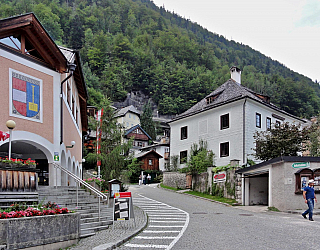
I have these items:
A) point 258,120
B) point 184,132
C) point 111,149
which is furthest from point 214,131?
point 111,149

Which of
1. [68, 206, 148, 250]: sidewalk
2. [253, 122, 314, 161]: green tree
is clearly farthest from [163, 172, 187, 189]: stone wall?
[68, 206, 148, 250]: sidewalk

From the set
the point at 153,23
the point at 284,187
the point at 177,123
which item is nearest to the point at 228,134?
the point at 177,123

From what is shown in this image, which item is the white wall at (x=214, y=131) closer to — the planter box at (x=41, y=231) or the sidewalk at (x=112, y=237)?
the sidewalk at (x=112, y=237)

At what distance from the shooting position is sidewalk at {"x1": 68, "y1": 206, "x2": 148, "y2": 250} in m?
8.89

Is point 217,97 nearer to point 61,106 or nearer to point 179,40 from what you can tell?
point 61,106

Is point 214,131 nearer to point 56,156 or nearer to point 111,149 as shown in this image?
point 111,149

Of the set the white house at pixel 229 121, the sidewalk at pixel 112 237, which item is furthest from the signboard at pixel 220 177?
the sidewalk at pixel 112 237

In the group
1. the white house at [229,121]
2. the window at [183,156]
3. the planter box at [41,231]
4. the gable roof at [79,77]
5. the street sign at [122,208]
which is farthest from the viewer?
the window at [183,156]

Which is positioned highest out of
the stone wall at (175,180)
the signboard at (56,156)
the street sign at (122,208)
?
the signboard at (56,156)

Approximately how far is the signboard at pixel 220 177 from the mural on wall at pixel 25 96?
625 inches

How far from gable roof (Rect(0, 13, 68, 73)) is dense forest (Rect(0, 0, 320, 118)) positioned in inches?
2736

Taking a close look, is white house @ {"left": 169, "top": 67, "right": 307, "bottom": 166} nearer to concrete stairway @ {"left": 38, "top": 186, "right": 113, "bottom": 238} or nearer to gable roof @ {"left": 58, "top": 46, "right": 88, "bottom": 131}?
gable roof @ {"left": 58, "top": 46, "right": 88, "bottom": 131}

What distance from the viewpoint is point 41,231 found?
823cm

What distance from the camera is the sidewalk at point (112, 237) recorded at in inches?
350
